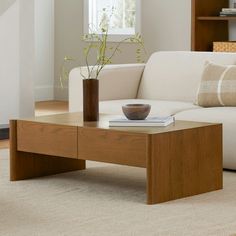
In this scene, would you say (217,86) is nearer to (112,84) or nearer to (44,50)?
(112,84)

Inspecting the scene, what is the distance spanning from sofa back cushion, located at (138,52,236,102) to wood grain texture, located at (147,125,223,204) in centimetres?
136

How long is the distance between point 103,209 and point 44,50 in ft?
17.9

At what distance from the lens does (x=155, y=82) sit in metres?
5.69

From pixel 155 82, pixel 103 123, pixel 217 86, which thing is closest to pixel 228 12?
pixel 155 82

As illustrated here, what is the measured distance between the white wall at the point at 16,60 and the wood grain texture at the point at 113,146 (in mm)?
2190

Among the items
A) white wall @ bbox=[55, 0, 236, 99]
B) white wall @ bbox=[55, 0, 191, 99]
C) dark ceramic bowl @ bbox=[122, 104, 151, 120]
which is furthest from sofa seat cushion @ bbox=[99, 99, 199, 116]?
white wall @ bbox=[55, 0, 191, 99]

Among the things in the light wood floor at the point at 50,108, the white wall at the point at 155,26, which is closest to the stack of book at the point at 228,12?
the white wall at the point at 155,26

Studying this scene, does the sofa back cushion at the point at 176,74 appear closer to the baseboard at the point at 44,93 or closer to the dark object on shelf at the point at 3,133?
the dark object on shelf at the point at 3,133

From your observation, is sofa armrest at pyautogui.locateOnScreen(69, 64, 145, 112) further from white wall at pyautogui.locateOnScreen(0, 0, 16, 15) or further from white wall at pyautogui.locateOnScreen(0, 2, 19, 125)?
white wall at pyautogui.locateOnScreen(0, 0, 16, 15)

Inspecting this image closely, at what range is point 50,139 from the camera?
14.0 feet

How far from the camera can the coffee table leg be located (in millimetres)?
4449

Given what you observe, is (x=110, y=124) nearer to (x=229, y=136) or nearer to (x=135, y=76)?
(x=229, y=136)

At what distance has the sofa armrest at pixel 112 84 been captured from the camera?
5.58m

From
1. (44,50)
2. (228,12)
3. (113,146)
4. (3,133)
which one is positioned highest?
(228,12)
